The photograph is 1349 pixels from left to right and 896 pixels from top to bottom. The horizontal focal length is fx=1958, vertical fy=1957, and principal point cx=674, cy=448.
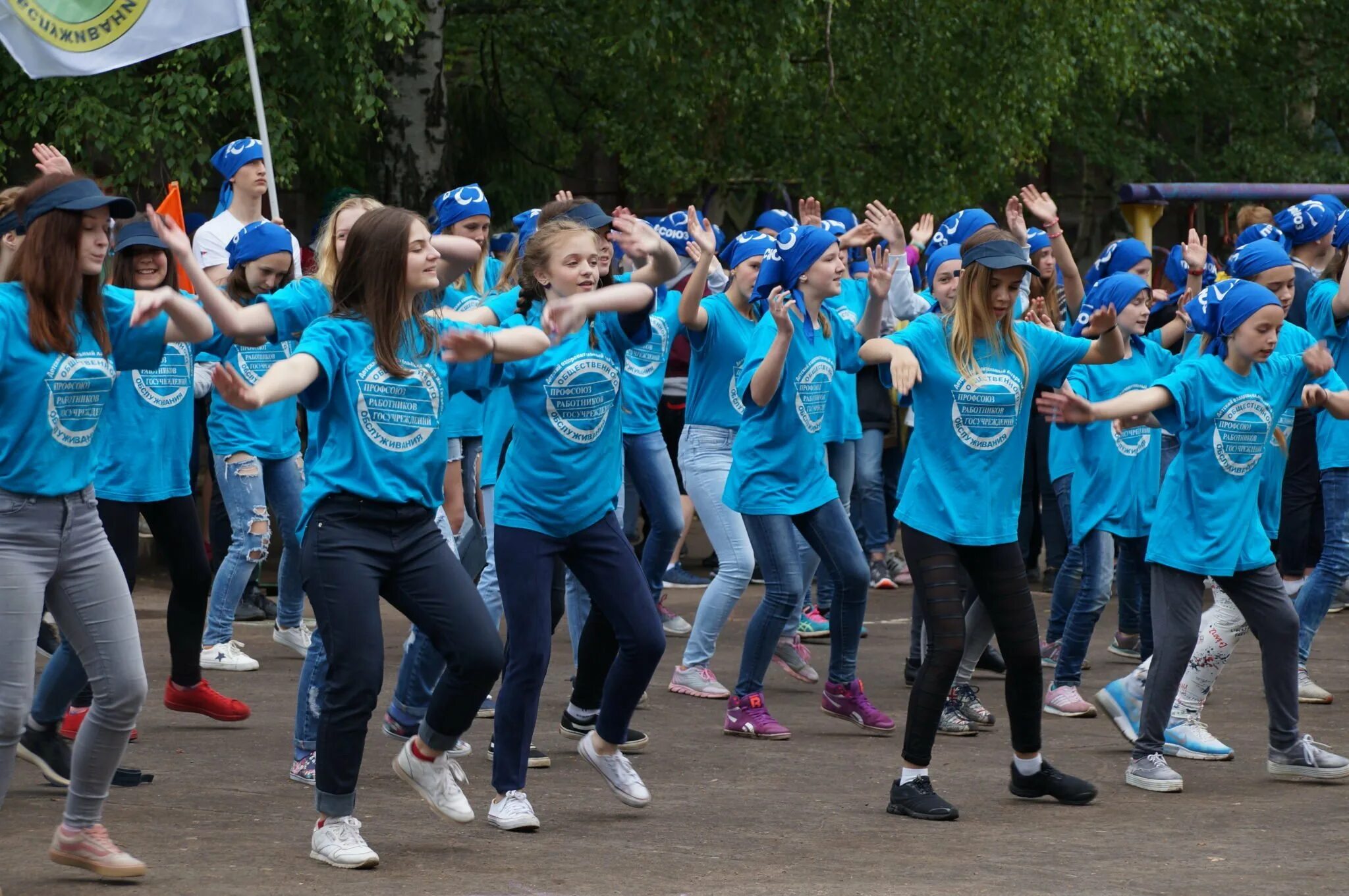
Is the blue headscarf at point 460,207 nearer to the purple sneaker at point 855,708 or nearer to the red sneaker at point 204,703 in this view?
the red sneaker at point 204,703

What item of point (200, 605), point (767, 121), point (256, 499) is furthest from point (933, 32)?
point (200, 605)

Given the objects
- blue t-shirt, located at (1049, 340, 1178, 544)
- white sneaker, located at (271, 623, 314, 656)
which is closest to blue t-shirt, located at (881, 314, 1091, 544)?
blue t-shirt, located at (1049, 340, 1178, 544)

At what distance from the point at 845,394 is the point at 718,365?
138 cm

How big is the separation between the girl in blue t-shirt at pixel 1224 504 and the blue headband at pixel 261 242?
321 cm

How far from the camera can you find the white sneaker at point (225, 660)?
29.8 feet

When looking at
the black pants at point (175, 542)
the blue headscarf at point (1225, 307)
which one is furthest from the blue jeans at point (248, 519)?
the blue headscarf at point (1225, 307)

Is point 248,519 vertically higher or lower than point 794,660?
higher

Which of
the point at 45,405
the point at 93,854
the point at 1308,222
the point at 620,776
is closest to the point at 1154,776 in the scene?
the point at 620,776

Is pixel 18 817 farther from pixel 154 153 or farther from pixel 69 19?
pixel 154 153

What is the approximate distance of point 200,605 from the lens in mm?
7504

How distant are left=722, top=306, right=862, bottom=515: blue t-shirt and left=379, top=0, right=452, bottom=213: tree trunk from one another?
26.6ft

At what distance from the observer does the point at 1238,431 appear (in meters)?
6.80

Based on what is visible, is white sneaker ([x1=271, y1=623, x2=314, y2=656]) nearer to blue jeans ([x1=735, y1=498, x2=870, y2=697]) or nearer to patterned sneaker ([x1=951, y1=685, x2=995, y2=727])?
blue jeans ([x1=735, y1=498, x2=870, y2=697])

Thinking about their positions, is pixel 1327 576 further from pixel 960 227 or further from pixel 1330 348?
pixel 960 227
